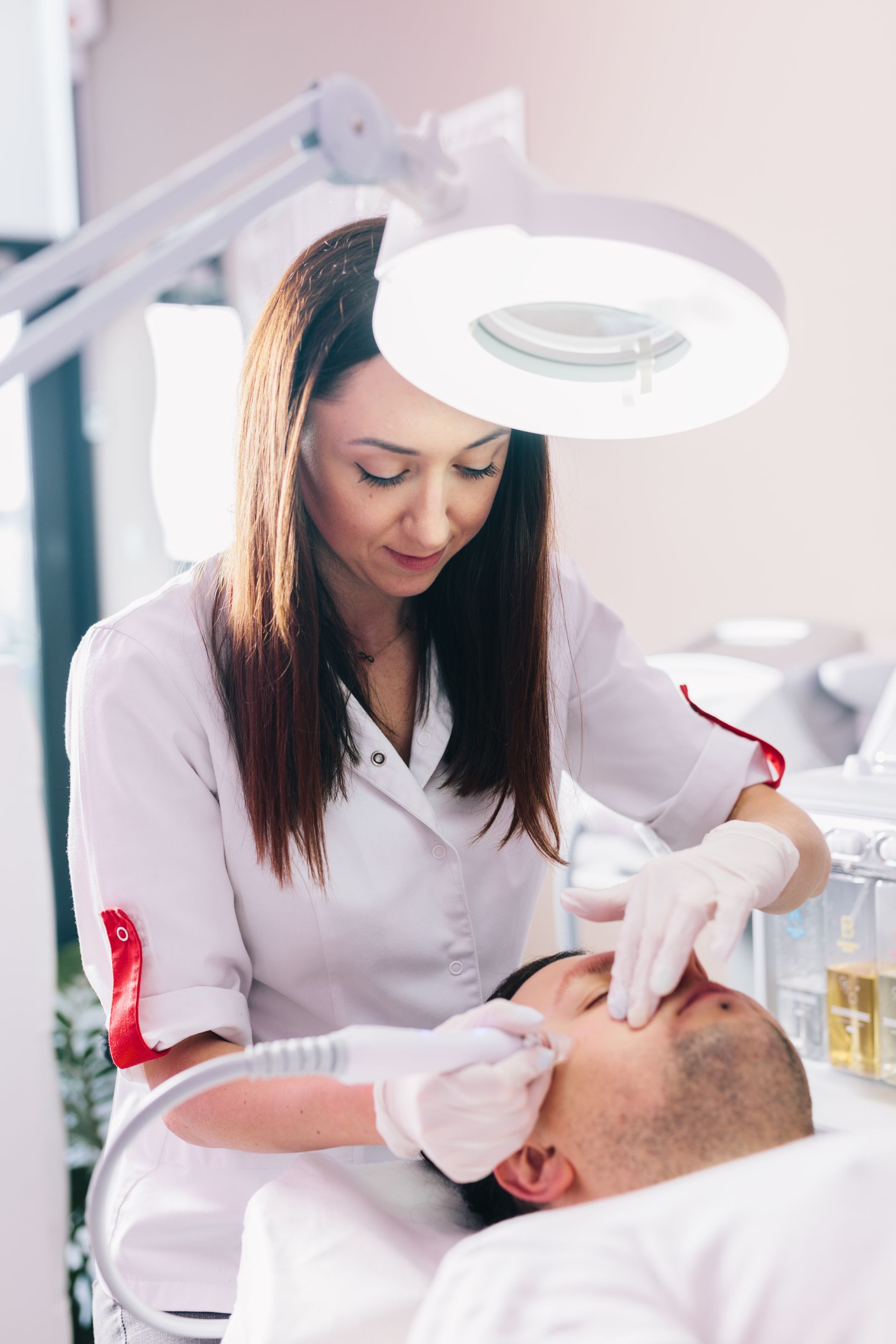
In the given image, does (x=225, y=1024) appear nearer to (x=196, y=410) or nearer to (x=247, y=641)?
(x=247, y=641)

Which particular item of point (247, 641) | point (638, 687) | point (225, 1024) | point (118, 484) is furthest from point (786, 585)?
point (118, 484)

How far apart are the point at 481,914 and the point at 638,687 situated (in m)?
0.34

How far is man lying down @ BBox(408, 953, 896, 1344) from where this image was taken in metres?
0.73

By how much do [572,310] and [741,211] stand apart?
1.51 metres

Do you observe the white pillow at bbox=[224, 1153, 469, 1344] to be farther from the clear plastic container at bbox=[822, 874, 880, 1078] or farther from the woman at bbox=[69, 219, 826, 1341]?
the clear plastic container at bbox=[822, 874, 880, 1078]

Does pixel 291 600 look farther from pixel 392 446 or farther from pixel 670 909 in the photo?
pixel 670 909

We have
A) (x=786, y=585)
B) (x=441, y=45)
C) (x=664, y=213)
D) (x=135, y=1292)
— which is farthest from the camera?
(x=441, y=45)

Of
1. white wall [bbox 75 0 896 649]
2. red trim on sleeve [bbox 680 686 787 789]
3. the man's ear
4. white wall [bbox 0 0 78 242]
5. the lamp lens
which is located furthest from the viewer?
white wall [bbox 0 0 78 242]

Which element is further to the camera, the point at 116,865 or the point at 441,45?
the point at 441,45

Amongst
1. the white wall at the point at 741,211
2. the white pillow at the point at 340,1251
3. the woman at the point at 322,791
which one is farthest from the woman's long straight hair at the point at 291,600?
the white wall at the point at 741,211

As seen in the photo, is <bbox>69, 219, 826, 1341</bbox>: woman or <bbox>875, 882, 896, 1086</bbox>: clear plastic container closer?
<bbox>69, 219, 826, 1341</bbox>: woman

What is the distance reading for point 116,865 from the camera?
101 centimetres

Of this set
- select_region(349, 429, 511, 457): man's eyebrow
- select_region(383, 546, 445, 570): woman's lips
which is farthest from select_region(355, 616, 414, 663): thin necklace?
select_region(349, 429, 511, 457): man's eyebrow

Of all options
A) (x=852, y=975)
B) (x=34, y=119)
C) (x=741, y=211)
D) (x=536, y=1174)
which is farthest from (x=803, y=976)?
(x=34, y=119)
